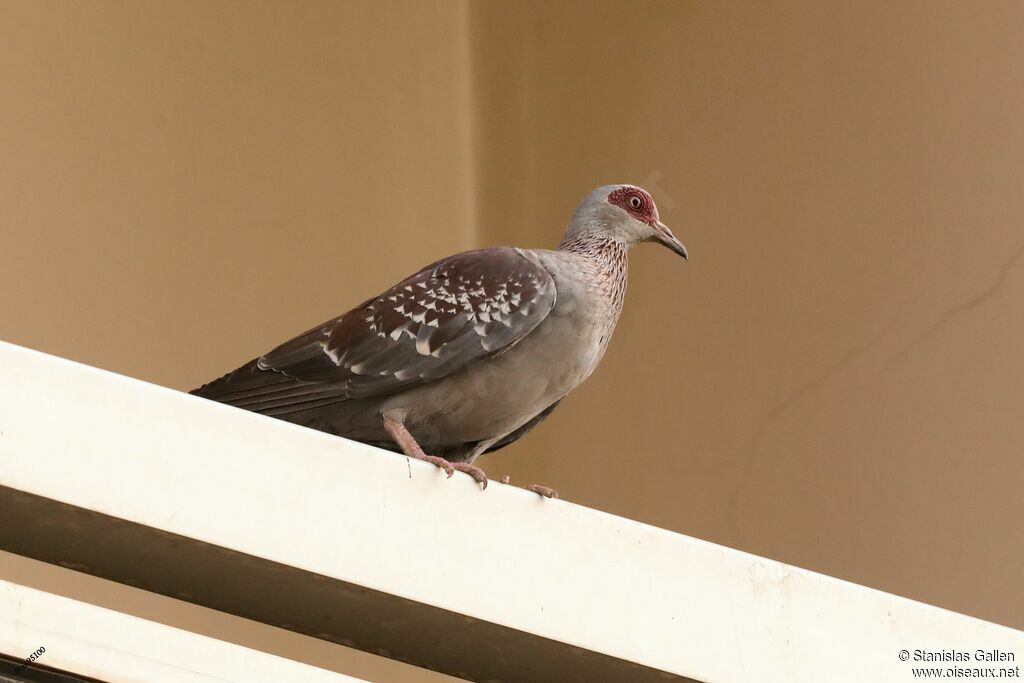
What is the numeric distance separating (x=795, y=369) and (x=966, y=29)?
2.51 ft

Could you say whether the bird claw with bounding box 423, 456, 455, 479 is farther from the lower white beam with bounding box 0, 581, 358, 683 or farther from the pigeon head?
the pigeon head

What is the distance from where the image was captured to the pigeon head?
2076 millimetres

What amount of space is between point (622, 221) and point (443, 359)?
18.9 inches

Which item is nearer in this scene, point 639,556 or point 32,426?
point 32,426

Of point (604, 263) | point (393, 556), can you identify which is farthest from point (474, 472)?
point (604, 263)

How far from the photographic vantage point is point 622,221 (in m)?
2.08

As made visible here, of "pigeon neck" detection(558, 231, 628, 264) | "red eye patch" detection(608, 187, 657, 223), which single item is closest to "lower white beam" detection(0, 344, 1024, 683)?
"pigeon neck" detection(558, 231, 628, 264)

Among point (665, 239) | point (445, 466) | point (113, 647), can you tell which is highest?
point (665, 239)

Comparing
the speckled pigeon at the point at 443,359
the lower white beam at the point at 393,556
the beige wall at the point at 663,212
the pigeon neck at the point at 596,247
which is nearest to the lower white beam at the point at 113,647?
the lower white beam at the point at 393,556

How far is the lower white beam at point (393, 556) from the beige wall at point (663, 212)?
0.99 metres

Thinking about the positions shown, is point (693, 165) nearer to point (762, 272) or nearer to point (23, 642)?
point (762, 272)

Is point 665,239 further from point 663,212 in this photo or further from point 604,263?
point 663,212

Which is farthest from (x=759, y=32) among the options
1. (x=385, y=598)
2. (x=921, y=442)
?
(x=385, y=598)

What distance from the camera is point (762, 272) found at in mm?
2779
